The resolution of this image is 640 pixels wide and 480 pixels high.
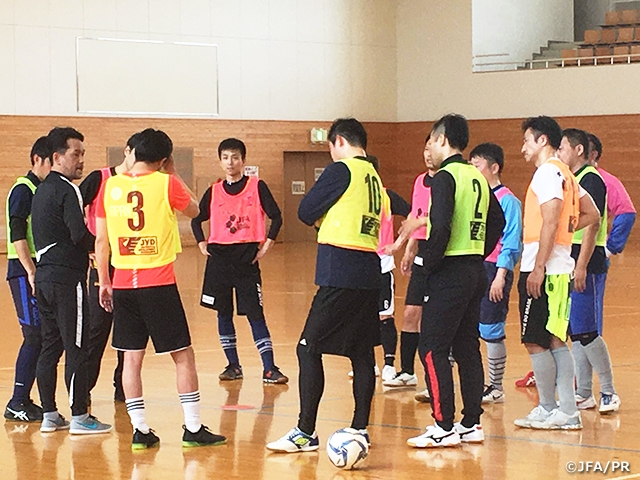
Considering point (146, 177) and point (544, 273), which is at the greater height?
point (146, 177)

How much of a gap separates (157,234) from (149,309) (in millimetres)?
425

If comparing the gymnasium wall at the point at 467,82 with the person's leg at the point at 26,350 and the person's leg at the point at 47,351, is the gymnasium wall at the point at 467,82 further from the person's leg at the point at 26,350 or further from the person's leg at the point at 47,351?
the person's leg at the point at 47,351

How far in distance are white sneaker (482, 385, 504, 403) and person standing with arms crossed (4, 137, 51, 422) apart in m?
2.97

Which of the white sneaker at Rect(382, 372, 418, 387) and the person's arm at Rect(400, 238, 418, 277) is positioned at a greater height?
the person's arm at Rect(400, 238, 418, 277)

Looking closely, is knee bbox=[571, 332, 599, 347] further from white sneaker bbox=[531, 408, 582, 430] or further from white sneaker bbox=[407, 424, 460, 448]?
white sneaker bbox=[407, 424, 460, 448]

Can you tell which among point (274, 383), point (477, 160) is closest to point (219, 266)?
point (274, 383)

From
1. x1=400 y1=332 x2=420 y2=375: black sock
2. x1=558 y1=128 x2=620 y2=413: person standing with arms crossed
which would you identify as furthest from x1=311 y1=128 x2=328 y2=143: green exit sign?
x1=558 y1=128 x2=620 y2=413: person standing with arms crossed

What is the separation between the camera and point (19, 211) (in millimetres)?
7137

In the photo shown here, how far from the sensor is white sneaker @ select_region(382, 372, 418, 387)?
27.6 feet

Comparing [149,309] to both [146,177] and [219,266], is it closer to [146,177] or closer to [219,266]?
[146,177]

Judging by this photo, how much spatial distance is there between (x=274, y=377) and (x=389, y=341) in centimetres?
96

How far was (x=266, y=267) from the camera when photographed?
68.5 ft

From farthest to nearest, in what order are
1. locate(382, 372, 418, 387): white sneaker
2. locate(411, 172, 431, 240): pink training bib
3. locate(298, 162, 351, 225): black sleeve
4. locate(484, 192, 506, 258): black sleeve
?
locate(382, 372, 418, 387): white sneaker, locate(411, 172, 431, 240): pink training bib, locate(484, 192, 506, 258): black sleeve, locate(298, 162, 351, 225): black sleeve

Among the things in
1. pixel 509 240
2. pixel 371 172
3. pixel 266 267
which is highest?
pixel 371 172
